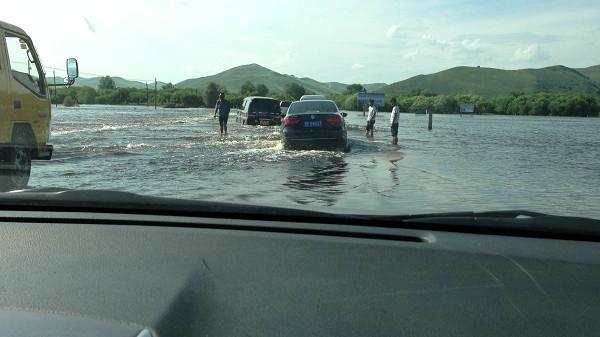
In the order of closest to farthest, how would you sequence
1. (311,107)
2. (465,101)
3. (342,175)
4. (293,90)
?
(342,175)
(311,107)
(293,90)
(465,101)

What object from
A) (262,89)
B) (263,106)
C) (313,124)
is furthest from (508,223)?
(262,89)

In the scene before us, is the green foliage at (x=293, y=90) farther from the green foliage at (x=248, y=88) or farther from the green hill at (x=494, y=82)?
the green hill at (x=494, y=82)

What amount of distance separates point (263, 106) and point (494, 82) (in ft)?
335

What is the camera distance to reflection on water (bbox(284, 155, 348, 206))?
28.5 ft

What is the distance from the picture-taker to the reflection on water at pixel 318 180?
28.5 feet

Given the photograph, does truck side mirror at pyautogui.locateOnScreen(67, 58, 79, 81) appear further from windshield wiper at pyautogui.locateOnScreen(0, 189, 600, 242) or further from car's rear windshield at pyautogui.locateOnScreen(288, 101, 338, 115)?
car's rear windshield at pyautogui.locateOnScreen(288, 101, 338, 115)

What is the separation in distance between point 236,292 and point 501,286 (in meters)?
0.98

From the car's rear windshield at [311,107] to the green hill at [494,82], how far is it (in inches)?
3178

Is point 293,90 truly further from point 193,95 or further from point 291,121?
point 291,121

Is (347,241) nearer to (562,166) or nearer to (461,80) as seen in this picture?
(562,166)

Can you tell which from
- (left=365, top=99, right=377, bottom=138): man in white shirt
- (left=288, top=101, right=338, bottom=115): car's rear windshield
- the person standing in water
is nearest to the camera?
(left=288, top=101, right=338, bottom=115): car's rear windshield

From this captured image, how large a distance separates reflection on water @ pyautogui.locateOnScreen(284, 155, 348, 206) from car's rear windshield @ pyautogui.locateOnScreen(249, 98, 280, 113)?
14.9 meters

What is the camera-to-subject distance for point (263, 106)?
96.8 feet

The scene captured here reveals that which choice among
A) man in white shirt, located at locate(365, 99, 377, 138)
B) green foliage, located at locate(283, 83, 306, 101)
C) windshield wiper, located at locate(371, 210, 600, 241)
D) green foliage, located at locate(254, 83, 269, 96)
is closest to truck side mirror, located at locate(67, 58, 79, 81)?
windshield wiper, located at locate(371, 210, 600, 241)
